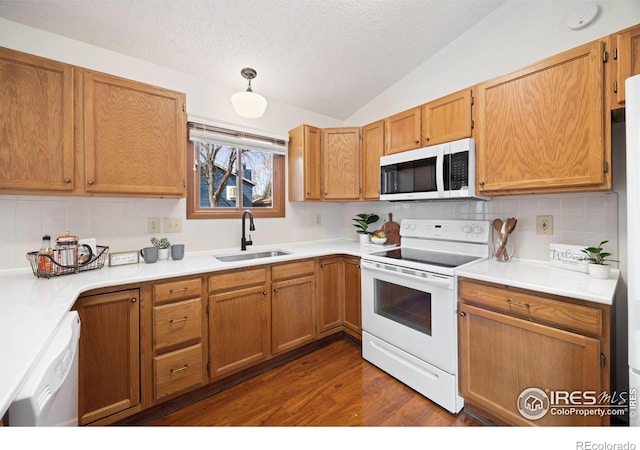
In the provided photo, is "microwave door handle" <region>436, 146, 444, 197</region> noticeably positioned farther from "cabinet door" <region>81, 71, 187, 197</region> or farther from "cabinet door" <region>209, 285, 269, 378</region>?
"cabinet door" <region>81, 71, 187, 197</region>

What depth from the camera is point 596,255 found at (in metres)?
1.53

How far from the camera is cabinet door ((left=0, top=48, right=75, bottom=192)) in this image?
4.63 feet

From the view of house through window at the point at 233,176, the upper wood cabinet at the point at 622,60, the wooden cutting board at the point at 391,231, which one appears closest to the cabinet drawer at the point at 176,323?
the view of house through window at the point at 233,176

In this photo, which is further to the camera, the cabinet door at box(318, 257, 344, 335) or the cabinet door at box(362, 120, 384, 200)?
the cabinet door at box(362, 120, 384, 200)

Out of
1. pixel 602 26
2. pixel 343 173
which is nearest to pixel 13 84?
pixel 343 173

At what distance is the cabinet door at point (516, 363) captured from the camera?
4.07 feet

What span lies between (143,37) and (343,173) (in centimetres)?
186

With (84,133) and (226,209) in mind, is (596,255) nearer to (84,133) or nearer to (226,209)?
(226,209)

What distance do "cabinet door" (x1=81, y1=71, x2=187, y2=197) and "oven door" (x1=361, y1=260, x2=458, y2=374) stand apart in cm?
164

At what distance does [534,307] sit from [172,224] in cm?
247

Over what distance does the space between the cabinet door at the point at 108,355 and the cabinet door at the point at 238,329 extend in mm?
425

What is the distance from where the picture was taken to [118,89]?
1695 mm

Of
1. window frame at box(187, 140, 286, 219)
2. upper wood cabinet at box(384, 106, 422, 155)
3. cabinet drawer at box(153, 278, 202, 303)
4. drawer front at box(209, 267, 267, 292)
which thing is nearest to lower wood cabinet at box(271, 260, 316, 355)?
drawer front at box(209, 267, 267, 292)
